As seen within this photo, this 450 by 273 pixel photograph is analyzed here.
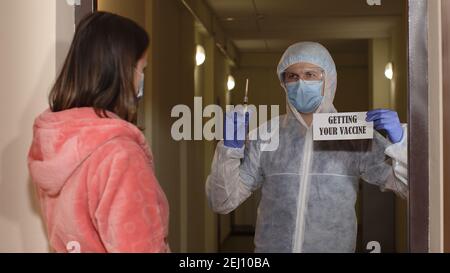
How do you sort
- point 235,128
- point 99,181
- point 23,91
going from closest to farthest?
point 99,181 → point 23,91 → point 235,128

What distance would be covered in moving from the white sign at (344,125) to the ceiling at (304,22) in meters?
0.21

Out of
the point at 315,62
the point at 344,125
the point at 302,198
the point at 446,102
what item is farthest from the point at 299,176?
the point at 446,102

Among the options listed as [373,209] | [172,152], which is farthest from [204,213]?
[373,209]

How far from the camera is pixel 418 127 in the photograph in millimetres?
1376

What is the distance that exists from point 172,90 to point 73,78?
77 cm

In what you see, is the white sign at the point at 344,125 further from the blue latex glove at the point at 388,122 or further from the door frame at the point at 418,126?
the door frame at the point at 418,126

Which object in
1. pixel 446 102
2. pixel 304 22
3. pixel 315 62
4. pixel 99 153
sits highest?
pixel 304 22

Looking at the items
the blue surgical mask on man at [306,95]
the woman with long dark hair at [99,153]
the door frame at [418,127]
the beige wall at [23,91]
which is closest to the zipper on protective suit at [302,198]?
the blue surgical mask on man at [306,95]

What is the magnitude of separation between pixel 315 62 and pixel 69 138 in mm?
706

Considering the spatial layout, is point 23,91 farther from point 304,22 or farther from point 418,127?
point 418,127

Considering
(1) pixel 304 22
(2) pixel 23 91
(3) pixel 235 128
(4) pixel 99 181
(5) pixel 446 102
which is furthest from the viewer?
(1) pixel 304 22

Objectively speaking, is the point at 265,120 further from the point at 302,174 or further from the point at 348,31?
the point at 348,31

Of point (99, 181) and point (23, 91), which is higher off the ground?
point (23, 91)
